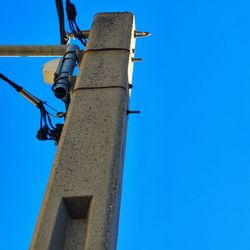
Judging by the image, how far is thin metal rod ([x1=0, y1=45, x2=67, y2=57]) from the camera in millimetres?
4469

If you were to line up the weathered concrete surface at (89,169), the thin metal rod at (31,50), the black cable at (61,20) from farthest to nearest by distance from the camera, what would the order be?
1. the black cable at (61,20)
2. the thin metal rod at (31,50)
3. the weathered concrete surface at (89,169)

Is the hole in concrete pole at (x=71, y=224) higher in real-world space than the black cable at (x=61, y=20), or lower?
lower

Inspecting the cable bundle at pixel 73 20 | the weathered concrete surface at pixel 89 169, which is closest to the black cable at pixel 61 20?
the cable bundle at pixel 73 20

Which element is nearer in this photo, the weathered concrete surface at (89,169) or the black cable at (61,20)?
the weathered concrete surface at (89,169)

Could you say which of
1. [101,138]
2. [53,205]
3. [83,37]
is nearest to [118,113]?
[101,138]

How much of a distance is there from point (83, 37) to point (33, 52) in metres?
0.75

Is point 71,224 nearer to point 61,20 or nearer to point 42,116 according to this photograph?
point 42,116

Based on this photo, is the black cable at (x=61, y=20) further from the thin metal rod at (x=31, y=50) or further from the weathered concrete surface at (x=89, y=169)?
the weathered concrete surface at (x=89, y=169)

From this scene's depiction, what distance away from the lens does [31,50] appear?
450 cm

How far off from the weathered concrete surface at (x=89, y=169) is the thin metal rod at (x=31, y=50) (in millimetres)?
900

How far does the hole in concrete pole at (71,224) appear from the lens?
2375mm

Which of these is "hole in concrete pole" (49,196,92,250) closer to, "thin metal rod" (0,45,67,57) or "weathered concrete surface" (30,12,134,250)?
"weathered concrete surface" (30,12,134,250)

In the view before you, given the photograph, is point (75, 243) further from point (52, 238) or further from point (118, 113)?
point (118, 113)

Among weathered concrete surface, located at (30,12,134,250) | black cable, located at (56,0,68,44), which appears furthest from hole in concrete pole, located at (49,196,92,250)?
black cable, located at (56,0,68,44)
